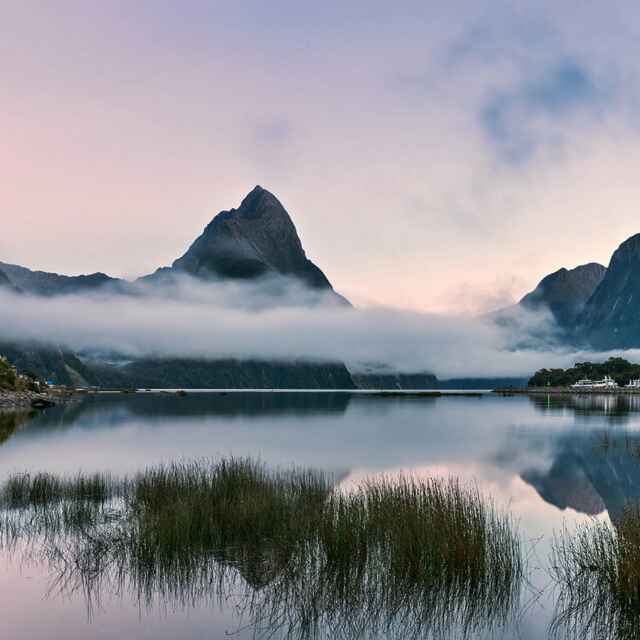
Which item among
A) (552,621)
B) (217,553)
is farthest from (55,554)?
(552,621)

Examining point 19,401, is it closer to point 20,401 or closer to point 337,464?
point 20,401

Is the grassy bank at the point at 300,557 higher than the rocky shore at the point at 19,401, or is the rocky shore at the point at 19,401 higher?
the grassy bank at the point at 300,557

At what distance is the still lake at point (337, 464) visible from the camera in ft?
40.9

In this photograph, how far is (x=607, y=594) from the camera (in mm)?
12945

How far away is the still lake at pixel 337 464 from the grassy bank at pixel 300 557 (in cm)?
56

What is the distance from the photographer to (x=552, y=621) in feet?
40.9

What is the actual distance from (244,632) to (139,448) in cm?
4103

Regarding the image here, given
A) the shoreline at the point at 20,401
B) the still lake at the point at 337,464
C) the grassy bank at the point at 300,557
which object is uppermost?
A: the grassy bank at the point at 300,557

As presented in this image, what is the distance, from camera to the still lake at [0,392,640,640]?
40.9 ft

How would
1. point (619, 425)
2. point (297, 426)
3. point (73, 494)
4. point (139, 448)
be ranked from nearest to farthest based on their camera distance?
point (73, 494)
point (139, 448)
point (619, 425)
point (297, 426)

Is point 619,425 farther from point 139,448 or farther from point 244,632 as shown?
point 244,632

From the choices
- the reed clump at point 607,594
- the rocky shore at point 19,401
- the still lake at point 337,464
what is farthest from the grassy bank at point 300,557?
the rocky shore at point 19,401

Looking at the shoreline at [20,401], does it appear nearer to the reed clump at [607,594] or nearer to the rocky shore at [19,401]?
the rocky shore at [19,401]

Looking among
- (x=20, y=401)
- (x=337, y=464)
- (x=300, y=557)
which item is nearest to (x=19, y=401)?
(x=20, y=401)
